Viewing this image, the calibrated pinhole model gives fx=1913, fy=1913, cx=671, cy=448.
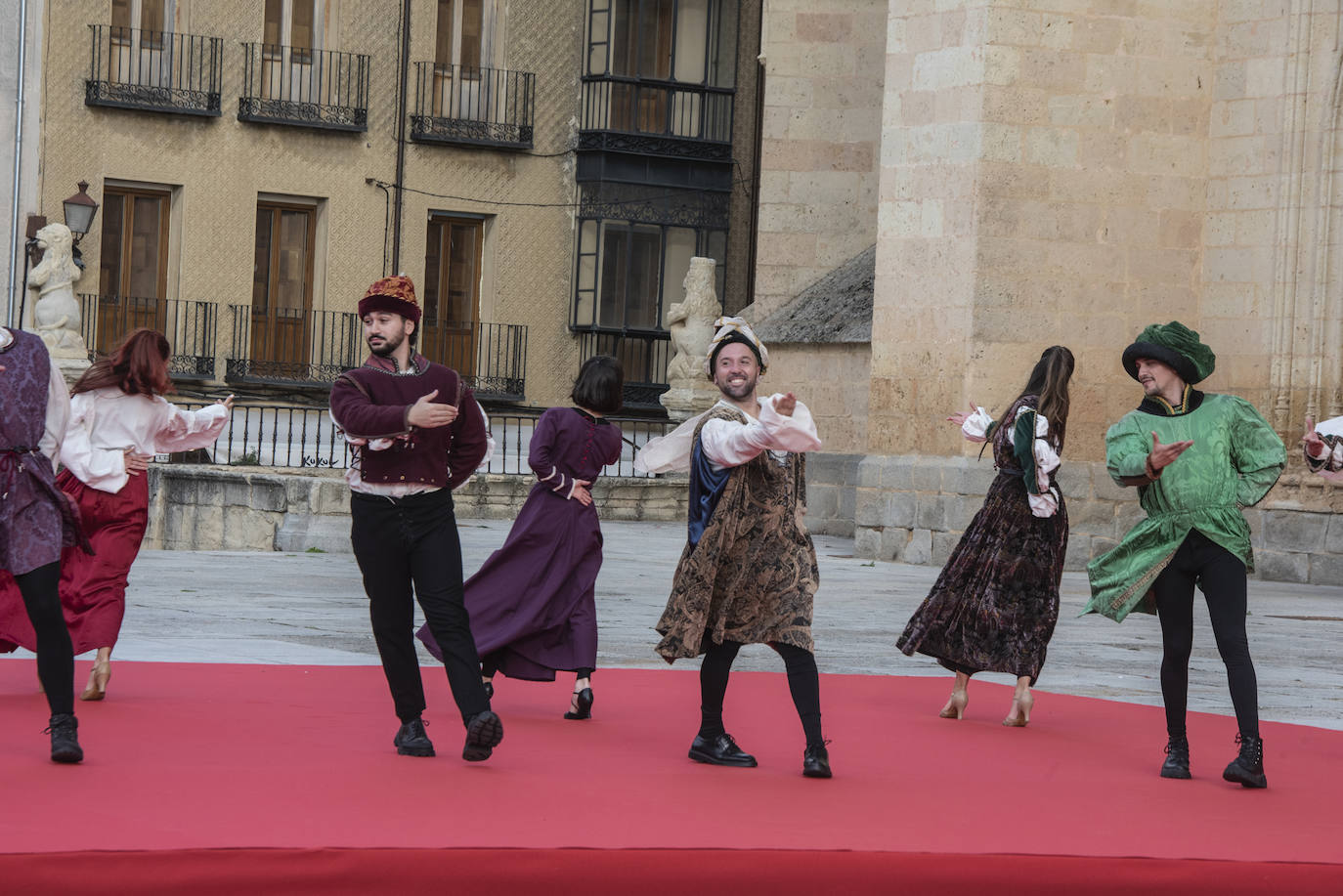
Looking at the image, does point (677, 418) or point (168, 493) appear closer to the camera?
point (168, 493)

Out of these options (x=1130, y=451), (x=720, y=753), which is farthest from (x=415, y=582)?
(x=1130, y=451)

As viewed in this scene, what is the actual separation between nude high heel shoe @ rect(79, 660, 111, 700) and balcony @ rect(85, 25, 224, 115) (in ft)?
67.0

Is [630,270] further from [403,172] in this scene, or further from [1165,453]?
[1165,453]

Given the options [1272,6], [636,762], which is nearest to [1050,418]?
[636,762]

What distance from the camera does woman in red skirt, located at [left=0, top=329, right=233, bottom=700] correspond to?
7.87 meters

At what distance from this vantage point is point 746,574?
667cm

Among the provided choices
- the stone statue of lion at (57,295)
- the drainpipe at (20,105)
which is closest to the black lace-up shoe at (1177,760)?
the stone statue of lion at (57,295)

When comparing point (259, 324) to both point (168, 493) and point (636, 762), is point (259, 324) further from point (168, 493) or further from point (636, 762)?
point (636, 762)

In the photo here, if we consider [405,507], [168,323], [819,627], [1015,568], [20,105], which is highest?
[20,105]

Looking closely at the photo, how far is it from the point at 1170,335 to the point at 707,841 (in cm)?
291

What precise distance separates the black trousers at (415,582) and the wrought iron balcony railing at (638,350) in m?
23.0

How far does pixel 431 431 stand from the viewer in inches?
260

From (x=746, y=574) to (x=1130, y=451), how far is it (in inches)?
60.4

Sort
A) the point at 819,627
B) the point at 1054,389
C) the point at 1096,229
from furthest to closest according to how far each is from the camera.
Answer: the point at 1096,229
the point at 819,627
the point at 1054,389
